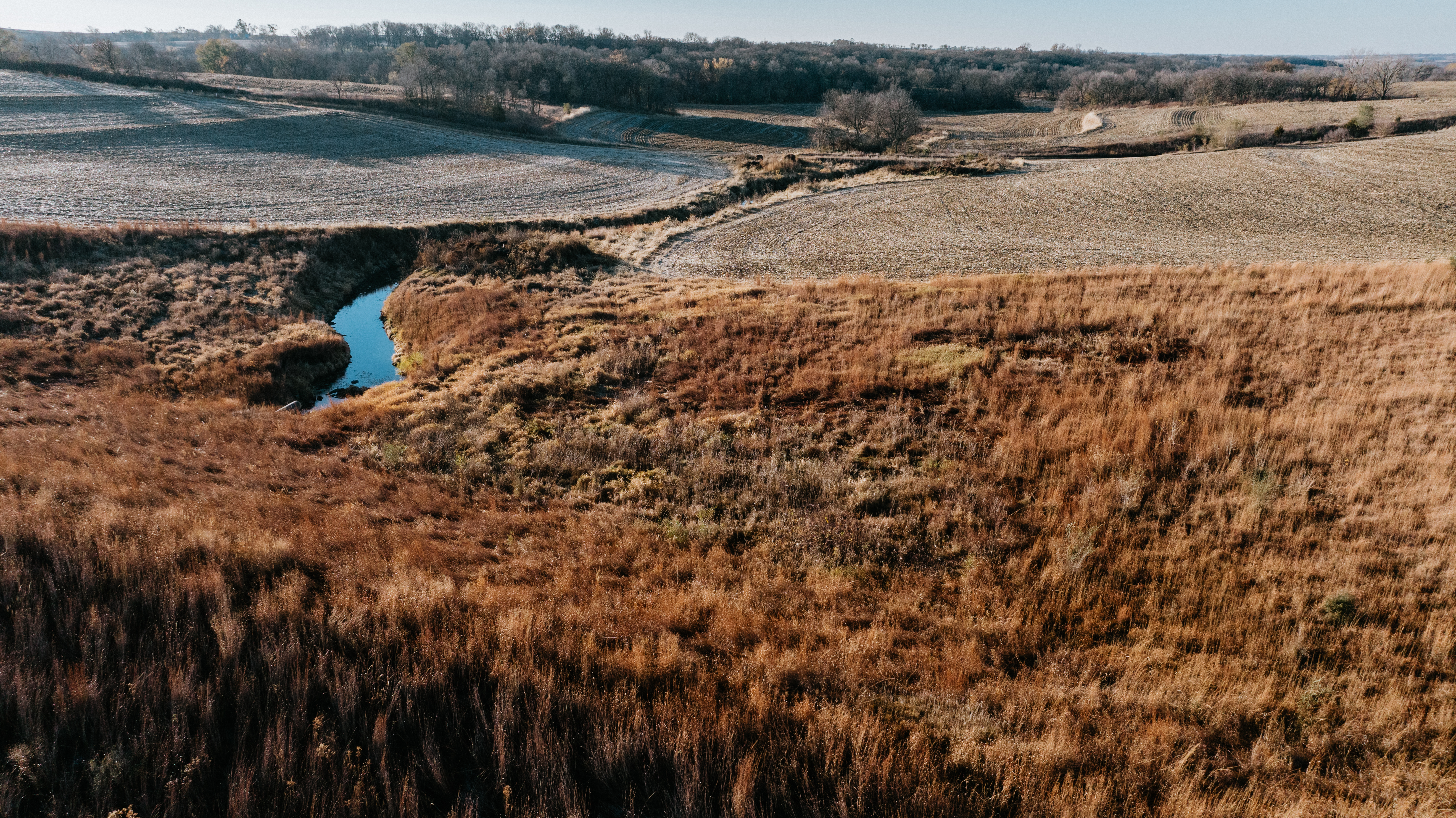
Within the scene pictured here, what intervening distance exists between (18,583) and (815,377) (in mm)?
11376

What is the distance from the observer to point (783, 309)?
1803 cm

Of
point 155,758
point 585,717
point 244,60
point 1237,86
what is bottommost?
point 585,717

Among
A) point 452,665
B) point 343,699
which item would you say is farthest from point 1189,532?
point 343,699

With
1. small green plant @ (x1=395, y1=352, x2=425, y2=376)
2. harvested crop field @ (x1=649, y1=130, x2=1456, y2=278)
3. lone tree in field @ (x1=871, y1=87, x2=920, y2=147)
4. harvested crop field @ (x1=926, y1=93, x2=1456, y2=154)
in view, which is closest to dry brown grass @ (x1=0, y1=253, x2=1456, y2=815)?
small green plant @ (x1=395, y1=352, x2=425, y2=376)

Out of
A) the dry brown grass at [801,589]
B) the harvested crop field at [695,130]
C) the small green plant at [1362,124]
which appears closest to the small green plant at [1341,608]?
the dry brown grass at [801,589]

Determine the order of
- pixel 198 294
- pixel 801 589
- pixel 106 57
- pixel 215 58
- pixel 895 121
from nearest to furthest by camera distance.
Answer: pixel 801 589, pixel 198 294, pixel 895 121, pixel 106 57, pixel 215 58

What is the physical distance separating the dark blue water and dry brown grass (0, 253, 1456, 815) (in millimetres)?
→ 5406

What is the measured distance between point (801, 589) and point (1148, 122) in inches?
3707

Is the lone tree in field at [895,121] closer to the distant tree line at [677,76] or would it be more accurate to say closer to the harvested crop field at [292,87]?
the distant tree line at [677,76]

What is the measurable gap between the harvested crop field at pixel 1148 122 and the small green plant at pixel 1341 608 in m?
63.0

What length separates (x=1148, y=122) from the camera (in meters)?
76.9

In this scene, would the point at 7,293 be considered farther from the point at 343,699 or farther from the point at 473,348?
the point at 343,699

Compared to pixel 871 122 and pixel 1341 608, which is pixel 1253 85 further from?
pixel 1341 608

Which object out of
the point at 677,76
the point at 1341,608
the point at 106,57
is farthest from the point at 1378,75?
the point at 106,57
